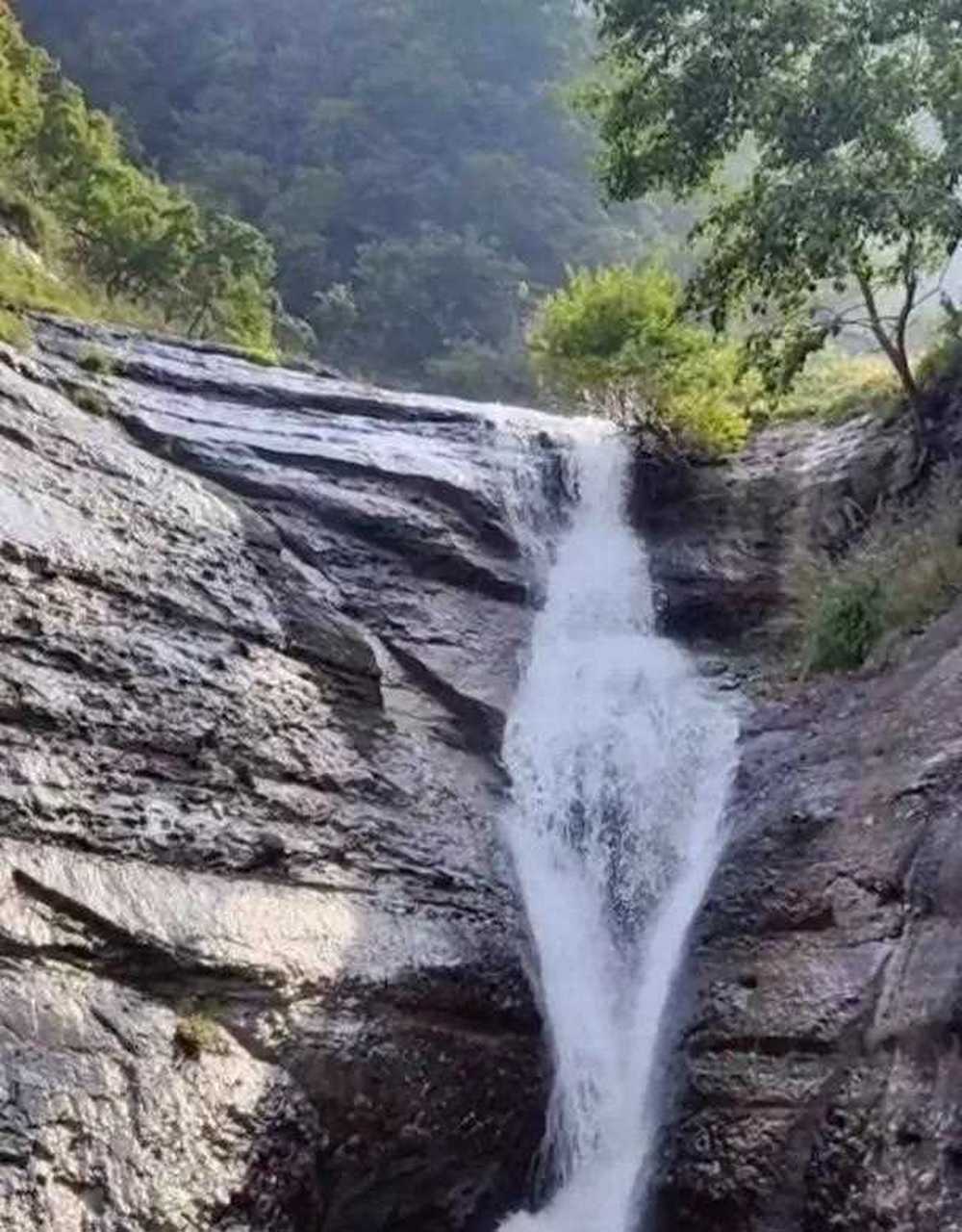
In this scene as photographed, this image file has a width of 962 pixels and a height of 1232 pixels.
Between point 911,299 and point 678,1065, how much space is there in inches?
302

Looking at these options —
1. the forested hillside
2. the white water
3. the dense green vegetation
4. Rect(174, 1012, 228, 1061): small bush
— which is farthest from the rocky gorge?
the forested hillside

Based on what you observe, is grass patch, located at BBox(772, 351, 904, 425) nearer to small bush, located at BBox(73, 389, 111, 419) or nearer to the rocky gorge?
the rocky gorge

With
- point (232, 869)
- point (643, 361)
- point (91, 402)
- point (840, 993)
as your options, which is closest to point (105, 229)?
point (643, 361)

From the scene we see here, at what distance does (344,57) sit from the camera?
41156 mm

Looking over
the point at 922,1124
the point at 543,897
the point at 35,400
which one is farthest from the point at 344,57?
the point at 922,1124

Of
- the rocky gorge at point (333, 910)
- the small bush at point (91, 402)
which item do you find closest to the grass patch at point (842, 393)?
the rocky gorge at point (333, 910)

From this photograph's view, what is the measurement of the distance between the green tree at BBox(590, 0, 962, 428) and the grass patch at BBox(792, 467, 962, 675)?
1844mm

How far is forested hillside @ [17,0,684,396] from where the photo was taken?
117 ft

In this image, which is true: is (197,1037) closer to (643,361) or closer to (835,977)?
(835,977)

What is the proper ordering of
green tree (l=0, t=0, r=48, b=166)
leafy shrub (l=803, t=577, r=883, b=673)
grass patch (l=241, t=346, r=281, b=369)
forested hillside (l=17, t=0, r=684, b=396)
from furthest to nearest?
1. forested hillside (l=17, t=0, r=684, b=396)
2. green tree (l=0, t=0, r=48, b=166)
3. grass patch (l=241, t=346, r=281, b=369)
4. leafy shrub (l=803, t=577, r=883, b=673)

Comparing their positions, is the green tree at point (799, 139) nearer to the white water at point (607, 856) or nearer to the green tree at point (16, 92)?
the white water at point (607, 856)

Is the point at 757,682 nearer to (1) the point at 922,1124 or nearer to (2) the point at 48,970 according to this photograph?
(1) the point at 922,1124

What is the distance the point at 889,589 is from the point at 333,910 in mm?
4914

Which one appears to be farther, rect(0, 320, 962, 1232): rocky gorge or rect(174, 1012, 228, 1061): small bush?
rect(174, 1012, 228, 1061): small bush
